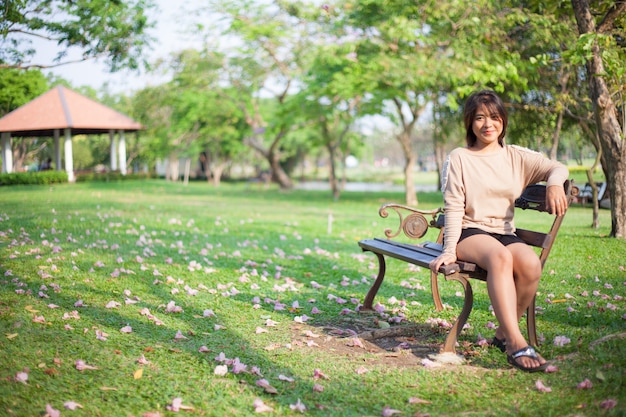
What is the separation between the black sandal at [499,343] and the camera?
12.9 feet

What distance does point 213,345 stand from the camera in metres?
4.12

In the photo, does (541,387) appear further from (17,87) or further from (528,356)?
(17,87)

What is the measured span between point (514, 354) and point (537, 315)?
4.90ft

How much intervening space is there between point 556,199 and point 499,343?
1058 mm

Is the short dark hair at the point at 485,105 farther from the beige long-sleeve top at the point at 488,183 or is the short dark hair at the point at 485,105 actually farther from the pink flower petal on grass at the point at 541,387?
the pink flower petal on grass at the point at 541,387

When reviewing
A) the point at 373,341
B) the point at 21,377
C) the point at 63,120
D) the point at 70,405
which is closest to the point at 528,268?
the point at 373,341

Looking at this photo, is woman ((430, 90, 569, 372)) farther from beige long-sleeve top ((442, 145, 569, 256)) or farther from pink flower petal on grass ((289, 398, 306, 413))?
pink flower petal on grass ((289, 398, 306, 413))

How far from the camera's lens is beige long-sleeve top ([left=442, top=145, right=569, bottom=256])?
12.6ft

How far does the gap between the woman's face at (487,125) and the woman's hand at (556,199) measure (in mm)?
482

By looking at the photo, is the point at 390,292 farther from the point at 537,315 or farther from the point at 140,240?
the point at 140,240

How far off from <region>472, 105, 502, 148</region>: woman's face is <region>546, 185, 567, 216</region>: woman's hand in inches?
19.0

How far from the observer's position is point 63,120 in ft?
87.0

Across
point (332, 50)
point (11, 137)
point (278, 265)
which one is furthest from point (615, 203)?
point (11, 137)

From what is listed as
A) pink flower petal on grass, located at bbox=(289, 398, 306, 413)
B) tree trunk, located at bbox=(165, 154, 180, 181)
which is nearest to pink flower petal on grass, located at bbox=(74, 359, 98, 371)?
pink flower petal on grass, located at bbox=(289, 398, 306, 413)
